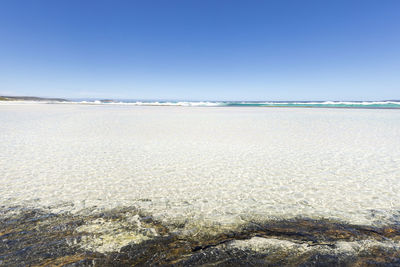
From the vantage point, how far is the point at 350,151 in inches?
274

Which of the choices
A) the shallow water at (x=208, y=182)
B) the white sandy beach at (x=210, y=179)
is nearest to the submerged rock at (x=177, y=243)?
the shallow water at (x=208, y=182)

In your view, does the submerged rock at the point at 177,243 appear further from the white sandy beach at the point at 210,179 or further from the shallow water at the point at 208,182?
the white sandy beach at the point at 210,179

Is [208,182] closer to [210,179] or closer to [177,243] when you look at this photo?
[210,179]

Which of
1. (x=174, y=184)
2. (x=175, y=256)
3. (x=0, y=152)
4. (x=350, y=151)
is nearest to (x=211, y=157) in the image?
(x=174, y=184)

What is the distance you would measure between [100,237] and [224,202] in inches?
74.8

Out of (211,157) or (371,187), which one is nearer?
(371,187)

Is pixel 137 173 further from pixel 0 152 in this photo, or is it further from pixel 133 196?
pixel 0 152

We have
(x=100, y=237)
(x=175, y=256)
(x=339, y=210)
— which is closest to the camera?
(x=175, y=256)

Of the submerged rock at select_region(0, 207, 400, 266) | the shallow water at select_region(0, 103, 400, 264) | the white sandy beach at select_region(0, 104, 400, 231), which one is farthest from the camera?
the white sandy beach at select_region(0, 104, 400, 231)

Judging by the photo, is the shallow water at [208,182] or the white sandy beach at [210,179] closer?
the shallow water at [208,182]

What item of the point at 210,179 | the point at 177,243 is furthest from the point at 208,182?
the point at 177,243

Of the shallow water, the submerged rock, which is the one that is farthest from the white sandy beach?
the submerged rock

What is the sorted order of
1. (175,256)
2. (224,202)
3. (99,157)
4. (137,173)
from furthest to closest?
(99,157) → (137,173) → (224,202) → (175,256)

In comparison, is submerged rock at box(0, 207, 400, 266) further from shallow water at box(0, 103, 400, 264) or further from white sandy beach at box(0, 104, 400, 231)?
white sandy beach at box(0, 104, 400, 231)
